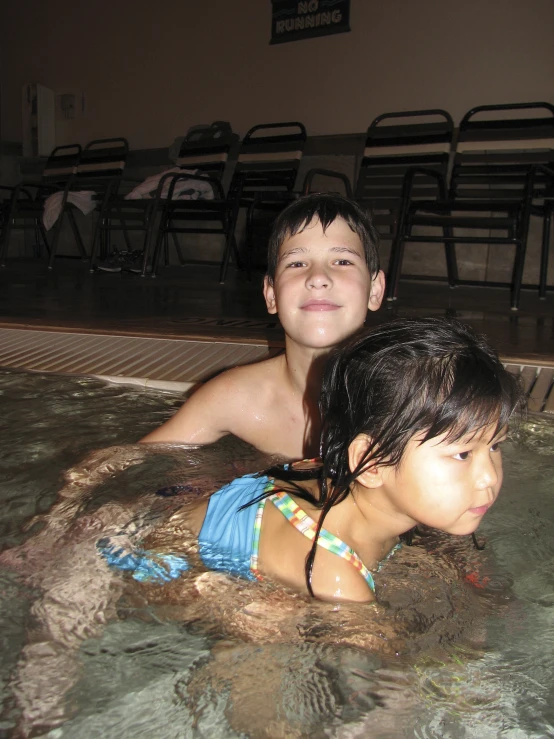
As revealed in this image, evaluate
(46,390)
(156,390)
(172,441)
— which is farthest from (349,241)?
(46,390)

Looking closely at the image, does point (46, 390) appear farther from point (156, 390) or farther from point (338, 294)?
point (338, 294)

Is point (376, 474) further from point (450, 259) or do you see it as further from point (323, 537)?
point (450, 259)

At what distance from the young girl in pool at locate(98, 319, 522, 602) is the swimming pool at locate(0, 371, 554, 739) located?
50 millimetres

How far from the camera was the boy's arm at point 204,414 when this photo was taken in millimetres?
1534

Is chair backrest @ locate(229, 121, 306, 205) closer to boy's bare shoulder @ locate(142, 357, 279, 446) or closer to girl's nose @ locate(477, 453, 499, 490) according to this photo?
boy's bare shoulder @ locate(142, 357, 279, 446)

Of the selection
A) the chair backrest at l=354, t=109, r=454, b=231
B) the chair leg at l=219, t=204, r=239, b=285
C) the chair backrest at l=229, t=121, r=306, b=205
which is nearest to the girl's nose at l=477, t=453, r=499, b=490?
the chair backrest at l=354, t=109, r=454, b=231

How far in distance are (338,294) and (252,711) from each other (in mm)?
796

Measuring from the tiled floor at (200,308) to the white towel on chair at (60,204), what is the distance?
2.64 feet

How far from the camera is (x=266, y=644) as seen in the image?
87 centimetres

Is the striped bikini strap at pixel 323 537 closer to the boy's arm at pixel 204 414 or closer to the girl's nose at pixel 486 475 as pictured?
the girl's nose at pixel 486 475

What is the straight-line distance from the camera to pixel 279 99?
6215 millimetres

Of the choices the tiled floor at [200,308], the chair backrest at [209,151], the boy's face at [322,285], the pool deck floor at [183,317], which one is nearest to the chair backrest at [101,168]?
the chair backrest at [209,151]

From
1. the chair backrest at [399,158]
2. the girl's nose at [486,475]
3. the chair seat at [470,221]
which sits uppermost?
the chair backrest at [399,158]

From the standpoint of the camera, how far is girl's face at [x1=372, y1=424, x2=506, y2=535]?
33.8 inches
